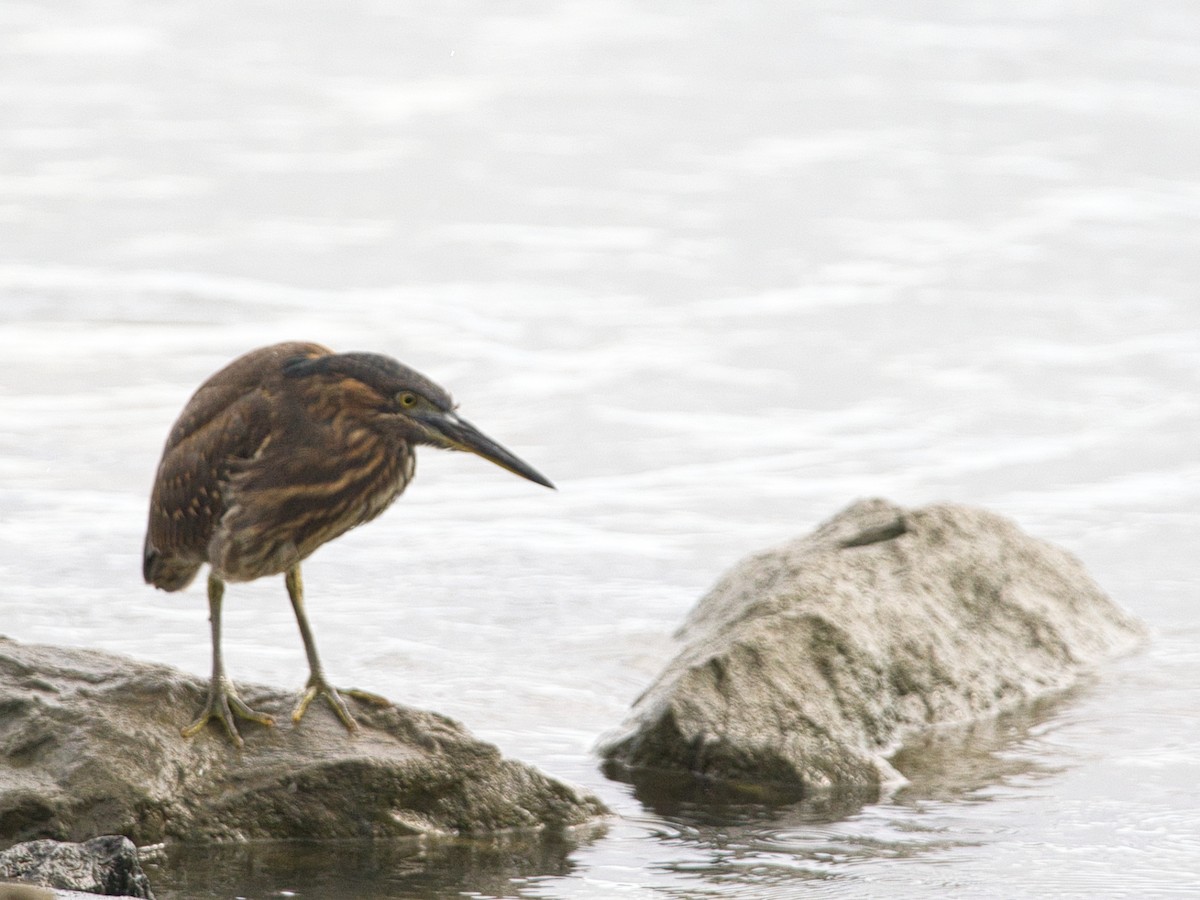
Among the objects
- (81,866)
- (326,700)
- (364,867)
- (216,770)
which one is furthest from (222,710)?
(81,866)

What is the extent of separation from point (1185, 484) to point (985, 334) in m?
2.44

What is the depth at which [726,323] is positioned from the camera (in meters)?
12.4

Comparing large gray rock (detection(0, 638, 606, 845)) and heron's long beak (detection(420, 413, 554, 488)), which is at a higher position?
heron's long beak (detection(420, 413, 554, 488))

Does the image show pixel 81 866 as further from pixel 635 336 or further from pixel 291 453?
pixel 635 336

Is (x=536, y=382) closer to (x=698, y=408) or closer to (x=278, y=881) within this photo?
(x=698, y=408)

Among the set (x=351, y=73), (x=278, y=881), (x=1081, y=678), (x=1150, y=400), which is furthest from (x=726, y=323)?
(x=351, y=73)

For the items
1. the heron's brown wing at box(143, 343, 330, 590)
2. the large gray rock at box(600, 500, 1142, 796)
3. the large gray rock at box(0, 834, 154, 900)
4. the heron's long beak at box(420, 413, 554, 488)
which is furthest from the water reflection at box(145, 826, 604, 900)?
the heron's long beak at box(420, 413, 554, 488)

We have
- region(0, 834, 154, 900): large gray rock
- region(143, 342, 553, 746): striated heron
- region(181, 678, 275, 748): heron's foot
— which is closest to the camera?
region(0, 834, 154, 900): large gray rock

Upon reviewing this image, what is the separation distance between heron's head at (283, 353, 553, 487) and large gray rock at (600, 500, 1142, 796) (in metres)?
1.33

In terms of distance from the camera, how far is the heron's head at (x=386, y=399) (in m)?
5.30

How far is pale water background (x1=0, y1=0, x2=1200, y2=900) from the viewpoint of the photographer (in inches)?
246

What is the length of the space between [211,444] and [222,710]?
0.72m

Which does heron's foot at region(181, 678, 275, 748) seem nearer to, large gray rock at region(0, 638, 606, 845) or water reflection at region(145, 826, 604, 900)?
large gray rock at region(0, 638, 606, 845)

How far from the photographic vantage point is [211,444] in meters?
5.46
